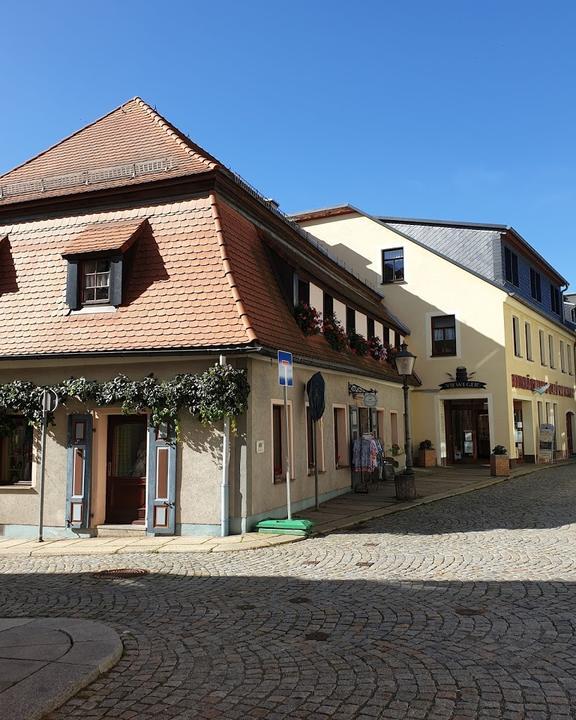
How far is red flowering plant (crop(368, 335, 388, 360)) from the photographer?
2066cm

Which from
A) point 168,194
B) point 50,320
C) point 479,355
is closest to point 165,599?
point 50,320

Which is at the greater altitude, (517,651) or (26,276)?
(26,276)

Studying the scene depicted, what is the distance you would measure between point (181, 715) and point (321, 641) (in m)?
1.75

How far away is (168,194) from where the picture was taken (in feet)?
43.0

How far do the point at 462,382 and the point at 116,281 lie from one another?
16.5 metres

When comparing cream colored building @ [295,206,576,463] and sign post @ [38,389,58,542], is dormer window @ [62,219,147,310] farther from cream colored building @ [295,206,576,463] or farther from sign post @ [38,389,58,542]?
cream colored building @ [295,206,576,463]

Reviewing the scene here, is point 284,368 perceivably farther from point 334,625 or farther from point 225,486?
point 334,625

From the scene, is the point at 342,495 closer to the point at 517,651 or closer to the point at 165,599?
the point at 165,599

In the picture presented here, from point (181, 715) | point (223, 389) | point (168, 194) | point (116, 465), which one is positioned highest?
point (168, 194)

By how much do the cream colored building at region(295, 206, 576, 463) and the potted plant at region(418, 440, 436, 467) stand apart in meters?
0.51

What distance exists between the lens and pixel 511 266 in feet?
92.8

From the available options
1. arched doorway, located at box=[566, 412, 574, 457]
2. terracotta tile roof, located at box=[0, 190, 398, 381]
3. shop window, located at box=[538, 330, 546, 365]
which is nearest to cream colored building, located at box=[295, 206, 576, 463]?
shop window, located at box=[538, 330, 546, 365]

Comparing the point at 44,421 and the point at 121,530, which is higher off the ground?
the point at 44,421

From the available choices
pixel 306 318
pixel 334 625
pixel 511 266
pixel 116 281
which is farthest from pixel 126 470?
pixel 511 266
